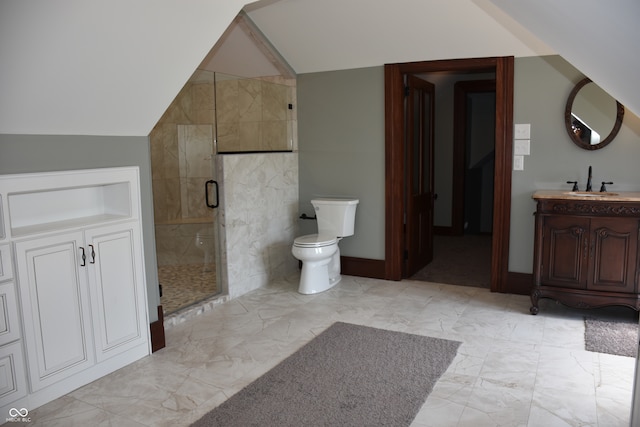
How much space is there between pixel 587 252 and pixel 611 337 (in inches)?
23.9

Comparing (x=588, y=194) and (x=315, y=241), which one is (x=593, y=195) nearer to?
(x=588, y=194)

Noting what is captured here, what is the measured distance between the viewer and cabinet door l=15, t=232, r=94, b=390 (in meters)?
2.60

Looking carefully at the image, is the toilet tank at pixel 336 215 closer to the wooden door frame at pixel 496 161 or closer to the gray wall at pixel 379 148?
the gray wall at pixel 379 148

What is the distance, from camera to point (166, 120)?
5.19 metres

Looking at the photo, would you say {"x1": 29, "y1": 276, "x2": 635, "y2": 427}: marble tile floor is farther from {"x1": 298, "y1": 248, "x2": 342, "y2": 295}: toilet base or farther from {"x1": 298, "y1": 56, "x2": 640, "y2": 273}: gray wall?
{"x1": 298, "y1": 56, "x2": 640, "y2": 273}: gray wall

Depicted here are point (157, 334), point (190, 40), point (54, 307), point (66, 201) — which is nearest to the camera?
point (54, 307)

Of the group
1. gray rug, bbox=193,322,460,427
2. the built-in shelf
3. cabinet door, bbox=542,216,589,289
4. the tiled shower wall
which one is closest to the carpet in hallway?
cabinet door, bbox=542,216,589,289

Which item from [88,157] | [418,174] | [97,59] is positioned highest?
[97,59]

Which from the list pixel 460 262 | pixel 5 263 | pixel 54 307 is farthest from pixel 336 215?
pixel 5 263

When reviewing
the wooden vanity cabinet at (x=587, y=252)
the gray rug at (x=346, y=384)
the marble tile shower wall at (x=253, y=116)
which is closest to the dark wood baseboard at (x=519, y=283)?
the wooden vanity cabinet at (x=587, y=252)

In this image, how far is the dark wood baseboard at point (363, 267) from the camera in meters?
4.98

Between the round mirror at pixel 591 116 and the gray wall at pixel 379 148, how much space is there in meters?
0.06

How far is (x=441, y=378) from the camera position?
2.88 metres

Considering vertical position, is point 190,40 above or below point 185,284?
above
